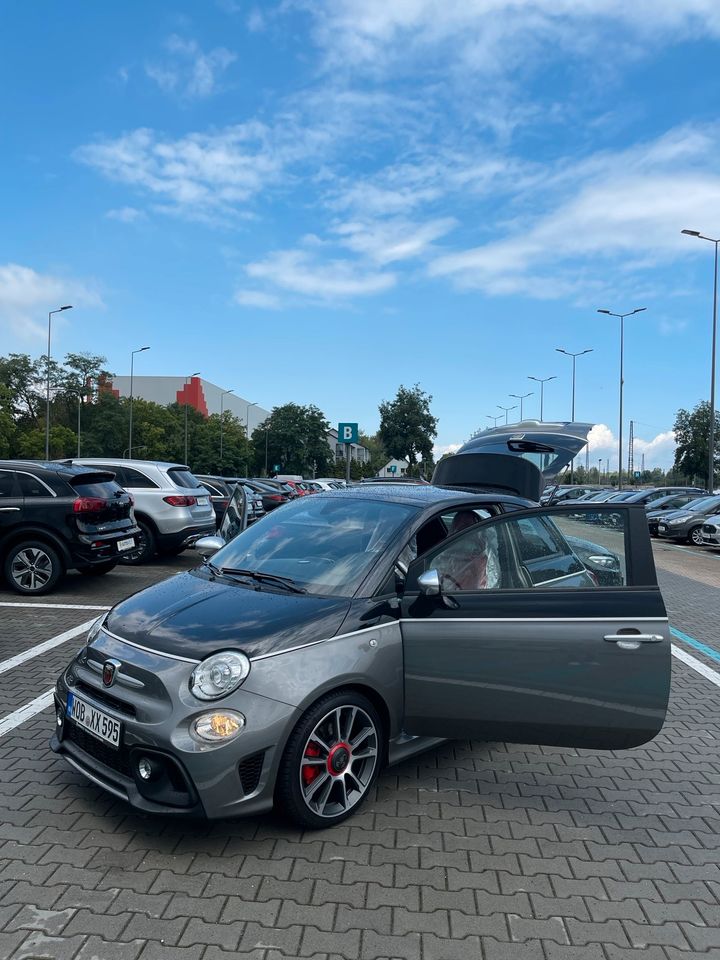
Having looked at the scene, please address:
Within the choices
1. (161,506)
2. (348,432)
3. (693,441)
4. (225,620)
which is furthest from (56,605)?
(693,441)

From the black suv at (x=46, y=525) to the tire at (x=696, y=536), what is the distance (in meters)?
19.3

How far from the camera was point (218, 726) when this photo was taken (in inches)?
126

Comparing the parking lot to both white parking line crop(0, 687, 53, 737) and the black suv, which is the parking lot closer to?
white parking line crop(0, 687, 53, 737)

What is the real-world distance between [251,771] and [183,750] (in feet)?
1.01

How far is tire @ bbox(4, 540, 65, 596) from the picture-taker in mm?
9344

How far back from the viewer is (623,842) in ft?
11.7

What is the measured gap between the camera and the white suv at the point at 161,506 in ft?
40.4

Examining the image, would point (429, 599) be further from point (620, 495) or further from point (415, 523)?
point (620, 495)

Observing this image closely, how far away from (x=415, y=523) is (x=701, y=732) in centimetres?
259

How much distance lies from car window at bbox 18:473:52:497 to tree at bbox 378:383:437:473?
88.0m

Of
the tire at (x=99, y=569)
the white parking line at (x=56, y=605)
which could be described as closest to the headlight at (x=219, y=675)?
the white parking line at (x=56, y=605)

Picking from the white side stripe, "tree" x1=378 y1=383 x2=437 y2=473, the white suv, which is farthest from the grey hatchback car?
"tree" x1=378 y1=383 x2=437 y2=473

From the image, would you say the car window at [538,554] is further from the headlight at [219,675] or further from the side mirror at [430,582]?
the headlight at [219,675]

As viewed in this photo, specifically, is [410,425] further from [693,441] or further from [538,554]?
[538,554]
